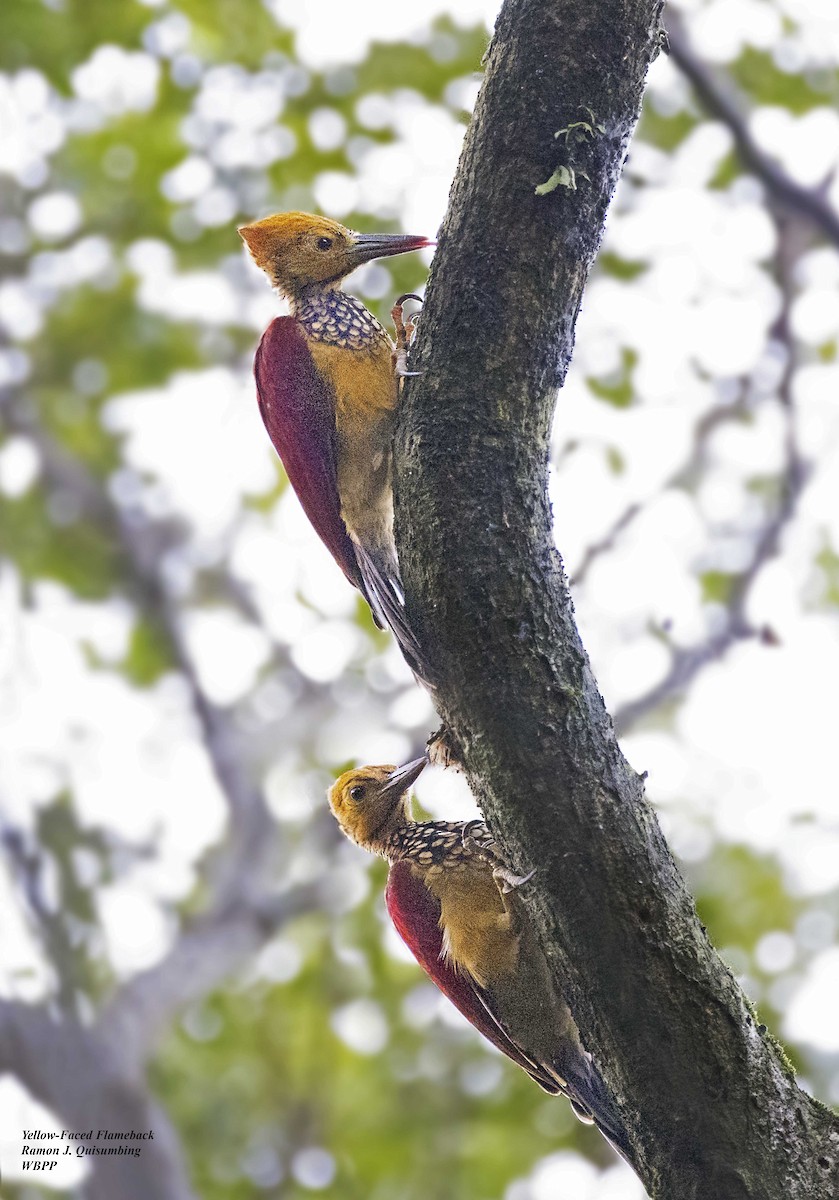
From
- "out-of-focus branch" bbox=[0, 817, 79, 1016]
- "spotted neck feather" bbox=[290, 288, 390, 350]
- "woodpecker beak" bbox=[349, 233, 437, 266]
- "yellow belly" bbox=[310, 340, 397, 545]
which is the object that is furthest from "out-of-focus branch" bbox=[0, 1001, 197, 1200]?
"woodpecker beak" bbox=[349, 233, 437, 266]

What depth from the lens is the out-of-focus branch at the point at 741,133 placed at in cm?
658

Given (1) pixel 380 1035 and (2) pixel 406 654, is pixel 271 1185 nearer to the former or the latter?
(1) pixel 380 1035

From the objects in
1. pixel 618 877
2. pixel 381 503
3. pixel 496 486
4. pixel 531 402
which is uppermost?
pixel 381 503

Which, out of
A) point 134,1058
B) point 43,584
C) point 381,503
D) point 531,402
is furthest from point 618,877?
point 43,584

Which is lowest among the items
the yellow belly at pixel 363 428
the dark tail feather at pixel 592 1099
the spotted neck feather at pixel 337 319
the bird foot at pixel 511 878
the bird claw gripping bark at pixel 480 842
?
the dark tail feather at pixel 592 1099

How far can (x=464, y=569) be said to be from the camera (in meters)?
2.42

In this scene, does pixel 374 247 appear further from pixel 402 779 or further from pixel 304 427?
pixel 402 779

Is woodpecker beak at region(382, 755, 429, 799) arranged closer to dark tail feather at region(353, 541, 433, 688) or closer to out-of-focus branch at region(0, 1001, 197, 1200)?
dark tail feather at region(353, 541, 433, 688)

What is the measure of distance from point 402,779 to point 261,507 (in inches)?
233

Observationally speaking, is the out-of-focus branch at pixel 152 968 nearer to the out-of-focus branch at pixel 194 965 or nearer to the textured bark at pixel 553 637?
the out-of-focus branch at pixel 194 965

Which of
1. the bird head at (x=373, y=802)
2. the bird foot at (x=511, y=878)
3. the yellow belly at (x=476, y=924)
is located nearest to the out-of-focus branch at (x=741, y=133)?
the bird head at (x=373, y=802)

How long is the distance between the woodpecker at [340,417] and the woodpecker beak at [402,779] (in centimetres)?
67

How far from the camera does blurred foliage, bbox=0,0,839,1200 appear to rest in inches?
314

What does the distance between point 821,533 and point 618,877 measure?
721 cm
